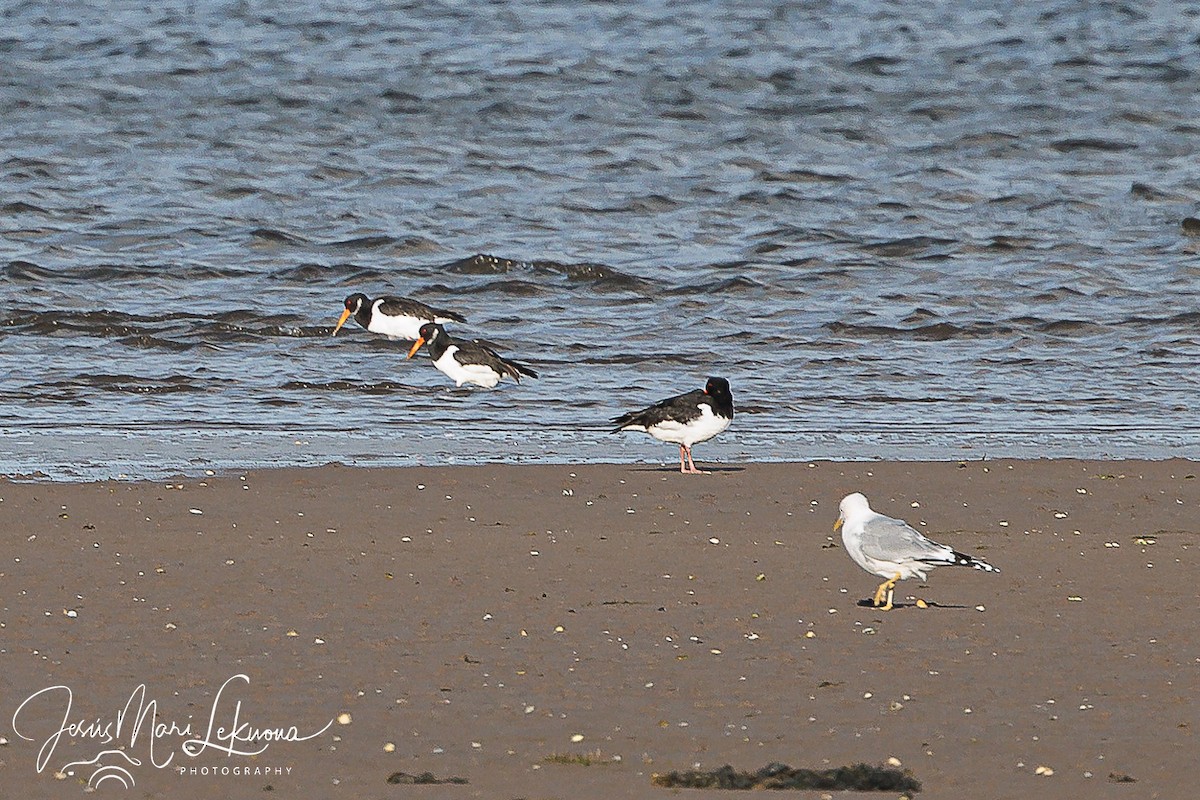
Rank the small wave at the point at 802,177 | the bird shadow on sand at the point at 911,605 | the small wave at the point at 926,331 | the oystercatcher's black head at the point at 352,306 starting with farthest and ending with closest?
the small wave at the point at 802,177
the oystercatcher's black head at the point at 352,306
the small wave at the point at 926,331
the bird shadow on sand at the point at 911,605

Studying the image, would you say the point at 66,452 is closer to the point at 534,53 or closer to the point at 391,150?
the point at 391,150

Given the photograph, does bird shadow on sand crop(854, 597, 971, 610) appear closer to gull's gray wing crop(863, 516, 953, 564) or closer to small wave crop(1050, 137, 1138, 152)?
gull's gray wing crop(863, 516, 953, 564)

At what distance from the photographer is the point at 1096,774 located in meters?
4.47

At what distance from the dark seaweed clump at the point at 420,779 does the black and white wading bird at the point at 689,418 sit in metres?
5.10

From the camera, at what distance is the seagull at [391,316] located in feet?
50.2

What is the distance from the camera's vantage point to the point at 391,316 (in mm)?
15328

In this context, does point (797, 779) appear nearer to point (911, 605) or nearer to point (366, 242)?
point (911, 605)

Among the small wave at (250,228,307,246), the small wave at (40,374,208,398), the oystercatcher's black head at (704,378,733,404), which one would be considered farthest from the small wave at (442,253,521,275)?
the oystercatcher's black head at (704,378,733,404)

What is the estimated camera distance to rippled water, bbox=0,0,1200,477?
11742 millimetres

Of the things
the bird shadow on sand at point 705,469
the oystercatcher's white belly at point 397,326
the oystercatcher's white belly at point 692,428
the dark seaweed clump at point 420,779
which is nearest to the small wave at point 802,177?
the oystercatcher's white belly at point 397,326

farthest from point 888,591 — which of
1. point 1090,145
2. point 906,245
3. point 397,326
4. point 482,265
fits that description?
point 1090,145

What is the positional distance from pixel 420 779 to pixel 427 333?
33.5ft

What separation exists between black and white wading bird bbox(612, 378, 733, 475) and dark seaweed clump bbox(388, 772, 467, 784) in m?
5.10

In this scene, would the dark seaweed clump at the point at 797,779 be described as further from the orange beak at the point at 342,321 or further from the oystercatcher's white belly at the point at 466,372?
the orange beak at the point at 342,321
